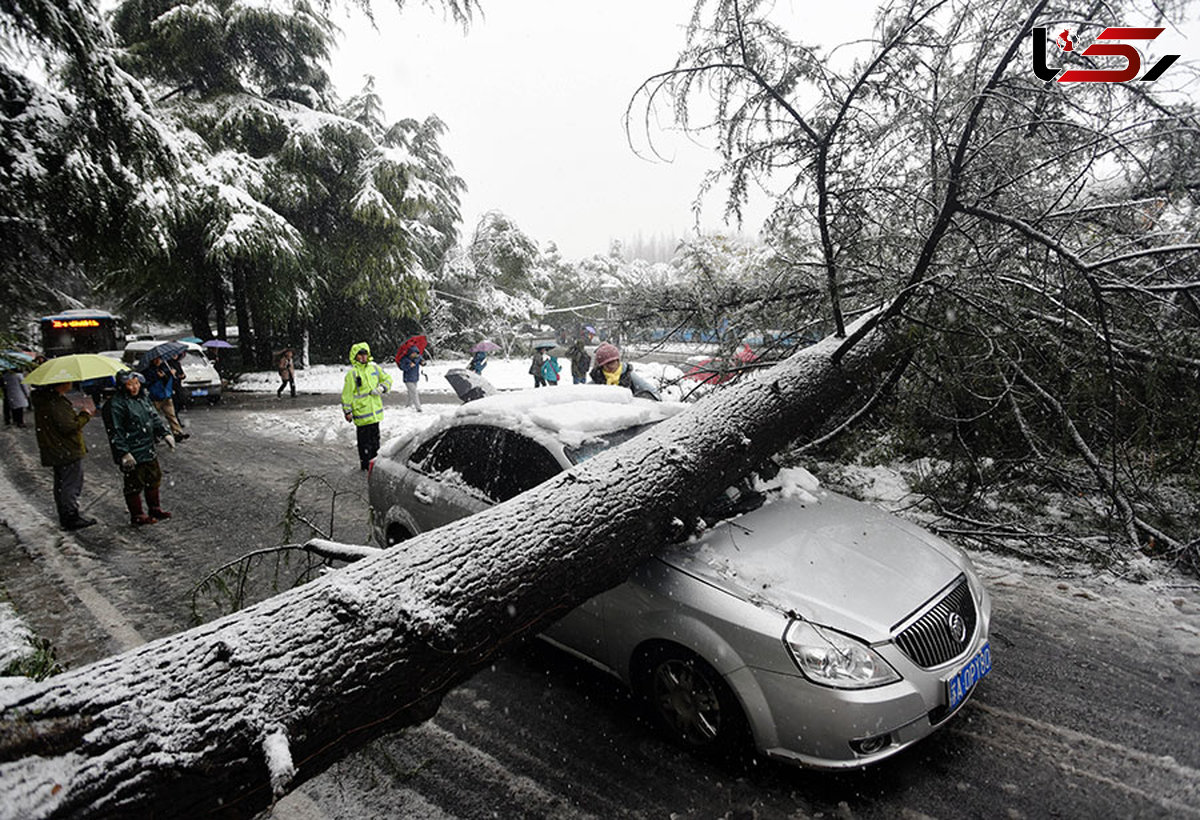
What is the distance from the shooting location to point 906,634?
247 cm

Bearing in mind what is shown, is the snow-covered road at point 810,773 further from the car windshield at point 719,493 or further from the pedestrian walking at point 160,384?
the pedestrian walking at point 160,384

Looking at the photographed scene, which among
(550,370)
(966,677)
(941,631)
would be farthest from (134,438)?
(550,370)

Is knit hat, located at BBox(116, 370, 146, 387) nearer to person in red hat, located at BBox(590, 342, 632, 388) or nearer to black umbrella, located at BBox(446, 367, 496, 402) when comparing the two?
black umbrella, located at BBox(446, 367, 496, 402)

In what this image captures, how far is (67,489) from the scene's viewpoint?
5656 millimetres

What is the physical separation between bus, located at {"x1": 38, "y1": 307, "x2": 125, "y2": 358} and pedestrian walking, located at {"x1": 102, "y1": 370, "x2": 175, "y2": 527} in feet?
56.5

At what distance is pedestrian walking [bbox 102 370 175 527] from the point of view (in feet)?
18.4

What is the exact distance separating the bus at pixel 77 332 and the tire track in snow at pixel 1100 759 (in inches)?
964

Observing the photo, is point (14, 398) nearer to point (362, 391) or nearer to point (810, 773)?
point (362, 391)

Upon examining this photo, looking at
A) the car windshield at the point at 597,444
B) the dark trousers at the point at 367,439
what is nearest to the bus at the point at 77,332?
the dark trousers at the point at 367,439

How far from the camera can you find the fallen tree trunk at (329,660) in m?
1.46

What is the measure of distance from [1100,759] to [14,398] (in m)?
16.8

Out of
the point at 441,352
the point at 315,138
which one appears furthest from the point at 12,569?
the point at 441,352

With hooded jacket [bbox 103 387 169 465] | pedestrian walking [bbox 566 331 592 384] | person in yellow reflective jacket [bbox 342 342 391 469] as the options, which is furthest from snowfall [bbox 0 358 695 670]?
pedestrian walking [bbox 566 331 592 384]

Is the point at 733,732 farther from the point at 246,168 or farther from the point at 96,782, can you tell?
the point at 246,168
